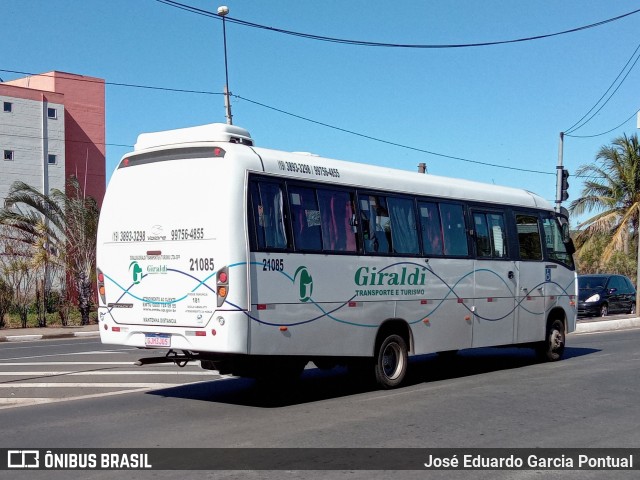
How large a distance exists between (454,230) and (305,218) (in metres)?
3.82

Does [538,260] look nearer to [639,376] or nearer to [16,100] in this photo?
[639,376]

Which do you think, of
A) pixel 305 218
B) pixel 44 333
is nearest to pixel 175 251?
pixel 305 218

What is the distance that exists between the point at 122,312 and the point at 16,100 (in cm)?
3373

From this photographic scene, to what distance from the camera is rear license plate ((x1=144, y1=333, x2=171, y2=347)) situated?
396 inches

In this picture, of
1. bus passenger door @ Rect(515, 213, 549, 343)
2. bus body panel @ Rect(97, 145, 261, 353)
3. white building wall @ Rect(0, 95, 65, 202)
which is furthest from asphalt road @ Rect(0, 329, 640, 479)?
white building wall @ Rect(0, 95, 65, 202)

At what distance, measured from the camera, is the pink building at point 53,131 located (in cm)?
4091

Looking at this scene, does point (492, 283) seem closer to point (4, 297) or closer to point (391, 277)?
point (391, 277)

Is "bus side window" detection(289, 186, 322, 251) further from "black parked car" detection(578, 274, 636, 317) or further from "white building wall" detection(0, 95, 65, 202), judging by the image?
"white building wall" detection(0, 95, 65, 202)

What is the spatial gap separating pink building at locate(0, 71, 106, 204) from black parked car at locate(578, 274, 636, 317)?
25.5 meters

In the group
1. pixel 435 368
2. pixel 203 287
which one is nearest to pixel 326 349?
pixel 203 287

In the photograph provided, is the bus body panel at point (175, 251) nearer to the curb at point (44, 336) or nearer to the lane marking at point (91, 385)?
the lane marking at point (91, 385)

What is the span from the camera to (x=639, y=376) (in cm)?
1352

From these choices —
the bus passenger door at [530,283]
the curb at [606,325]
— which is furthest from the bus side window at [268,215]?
the curb at [606,325]

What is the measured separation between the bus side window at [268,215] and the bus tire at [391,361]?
266cm
